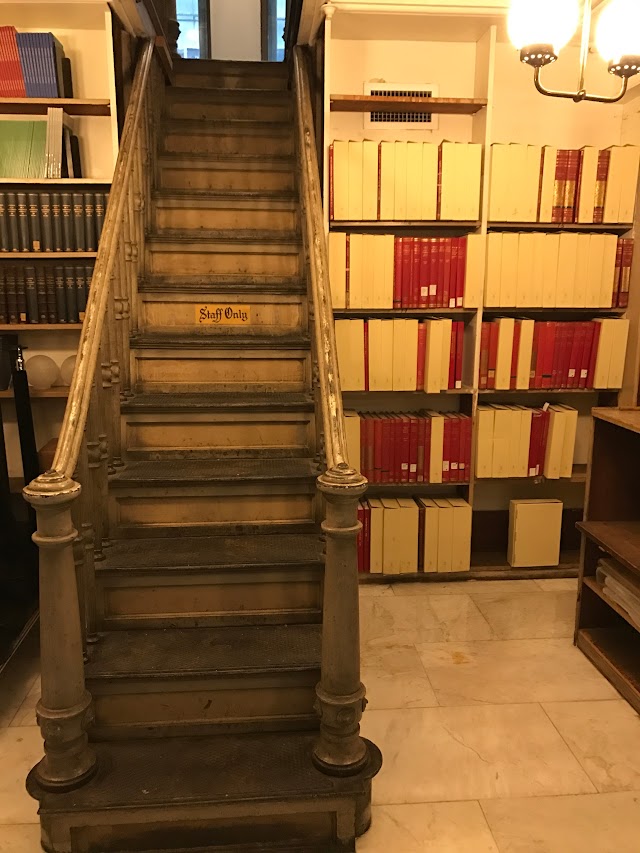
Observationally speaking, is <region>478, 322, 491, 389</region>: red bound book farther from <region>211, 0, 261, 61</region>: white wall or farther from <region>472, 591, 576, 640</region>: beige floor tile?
<region>211, 0, 261, 61</region>: white wall

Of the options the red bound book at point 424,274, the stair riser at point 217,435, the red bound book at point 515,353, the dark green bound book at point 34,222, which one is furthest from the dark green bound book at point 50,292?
the red bound book at point 515,353

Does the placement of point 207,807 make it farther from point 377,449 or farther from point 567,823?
point 377,449

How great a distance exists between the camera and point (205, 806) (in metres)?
1.70

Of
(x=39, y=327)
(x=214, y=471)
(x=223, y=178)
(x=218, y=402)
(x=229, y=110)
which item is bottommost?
(x=214, y=471)

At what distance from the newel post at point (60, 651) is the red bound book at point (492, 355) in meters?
2.30

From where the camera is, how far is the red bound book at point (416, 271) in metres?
3.14

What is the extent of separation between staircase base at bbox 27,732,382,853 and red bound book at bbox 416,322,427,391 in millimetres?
1921

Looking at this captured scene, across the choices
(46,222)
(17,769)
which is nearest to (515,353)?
(46,222)

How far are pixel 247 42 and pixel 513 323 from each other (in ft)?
15.5

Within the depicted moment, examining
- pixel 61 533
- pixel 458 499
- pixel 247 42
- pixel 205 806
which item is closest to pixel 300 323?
pixel 458 499

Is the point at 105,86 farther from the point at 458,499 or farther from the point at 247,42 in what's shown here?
the point at 247,42

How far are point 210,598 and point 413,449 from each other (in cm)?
151

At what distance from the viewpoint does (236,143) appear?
375 centimetres

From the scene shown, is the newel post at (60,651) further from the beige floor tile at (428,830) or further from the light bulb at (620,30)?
the light bulb at (620,30)
